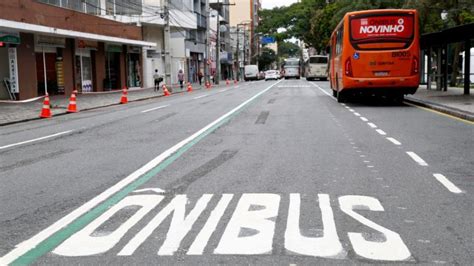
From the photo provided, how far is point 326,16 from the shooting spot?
7094 centimetres

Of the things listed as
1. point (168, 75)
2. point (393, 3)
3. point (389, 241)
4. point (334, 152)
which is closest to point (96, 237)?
point (389, 241)

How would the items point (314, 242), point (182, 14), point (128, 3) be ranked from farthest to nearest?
point (182, 14), point (128, 3), point (314, 242)

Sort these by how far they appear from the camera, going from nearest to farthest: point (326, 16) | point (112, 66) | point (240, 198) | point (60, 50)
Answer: point (240, 198) < point (60, 50) < point (112, 66) < point (326, 16)

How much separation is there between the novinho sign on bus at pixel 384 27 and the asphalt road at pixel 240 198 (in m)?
8.19

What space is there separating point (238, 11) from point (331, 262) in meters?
138

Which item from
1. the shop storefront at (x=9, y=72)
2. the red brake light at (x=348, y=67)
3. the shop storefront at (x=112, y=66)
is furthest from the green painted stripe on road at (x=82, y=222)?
the shop storefront at (x=112, y=66)

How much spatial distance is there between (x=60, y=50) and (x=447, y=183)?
2963 centimetres

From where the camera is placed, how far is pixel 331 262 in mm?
4309

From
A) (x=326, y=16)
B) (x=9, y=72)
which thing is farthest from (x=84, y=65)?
(x=326, y=16)

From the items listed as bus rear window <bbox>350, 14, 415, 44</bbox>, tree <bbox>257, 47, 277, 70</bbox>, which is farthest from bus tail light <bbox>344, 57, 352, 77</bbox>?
tree <bbox>257, 47, 277, 70</bbox>

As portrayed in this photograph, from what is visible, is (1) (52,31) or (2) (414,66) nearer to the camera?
(2) (414,66)

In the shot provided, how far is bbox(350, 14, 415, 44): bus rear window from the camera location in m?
19.9

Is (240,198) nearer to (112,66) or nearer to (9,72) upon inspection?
(9,72)

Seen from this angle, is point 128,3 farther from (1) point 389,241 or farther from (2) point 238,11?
(2) point 238,11
